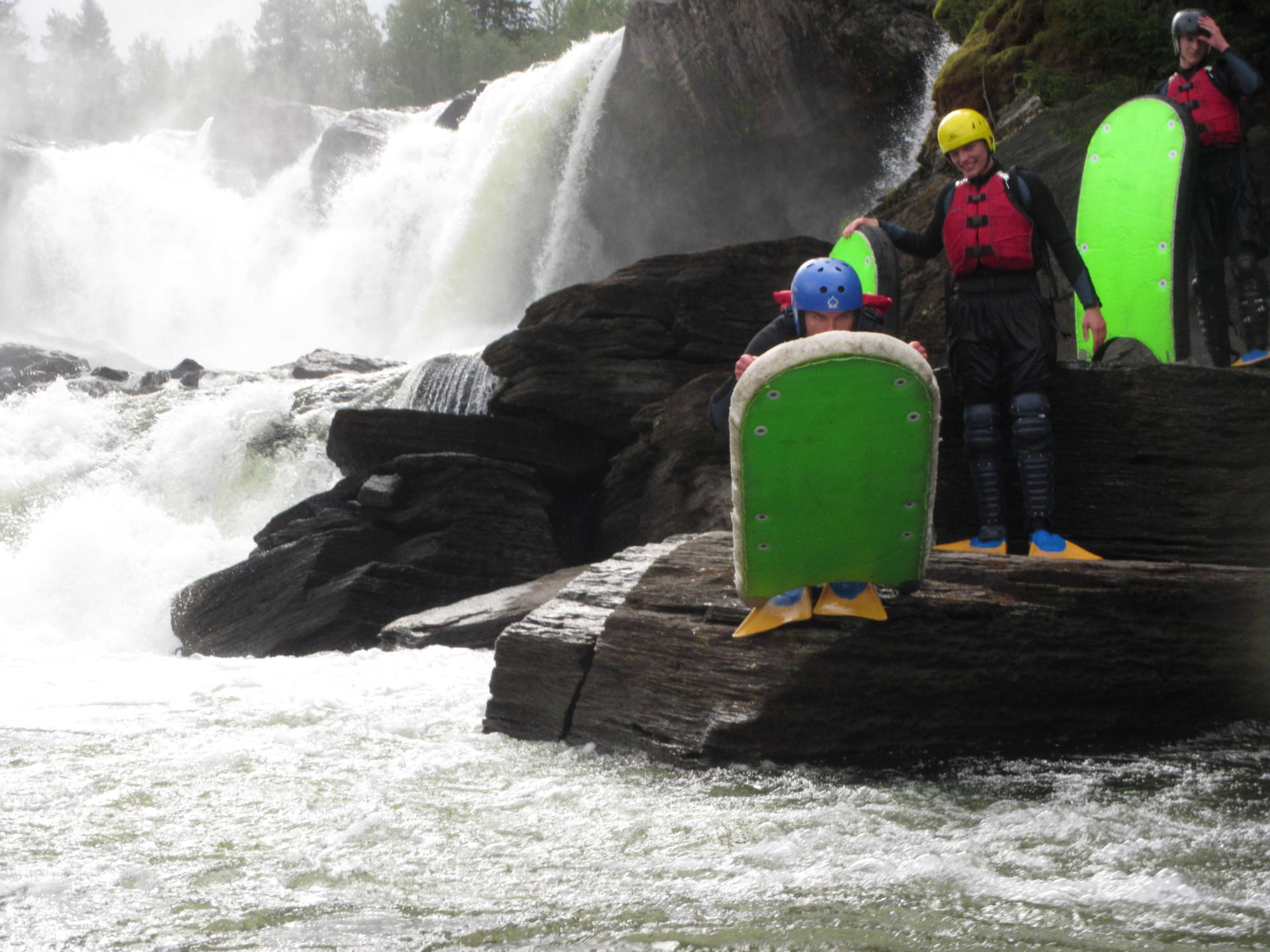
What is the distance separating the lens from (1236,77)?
5730 millimetres

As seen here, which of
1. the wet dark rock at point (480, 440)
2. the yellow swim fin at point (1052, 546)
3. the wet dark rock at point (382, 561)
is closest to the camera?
the yellow swim fin at point (1052, 546)

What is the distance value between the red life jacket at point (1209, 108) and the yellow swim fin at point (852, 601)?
3.64 m

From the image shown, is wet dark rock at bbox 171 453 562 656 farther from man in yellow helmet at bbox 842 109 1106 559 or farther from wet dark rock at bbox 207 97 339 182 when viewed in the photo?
wet dark rock at bbox 207 97 339 182

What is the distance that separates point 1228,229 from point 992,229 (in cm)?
201

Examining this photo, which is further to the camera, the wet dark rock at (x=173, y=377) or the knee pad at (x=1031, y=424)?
the wet dark rock at (x=173, y=377)

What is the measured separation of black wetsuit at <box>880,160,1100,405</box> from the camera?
468 cm

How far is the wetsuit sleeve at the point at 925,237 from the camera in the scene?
16.7 ft

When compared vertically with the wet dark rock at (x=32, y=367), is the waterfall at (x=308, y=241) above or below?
above

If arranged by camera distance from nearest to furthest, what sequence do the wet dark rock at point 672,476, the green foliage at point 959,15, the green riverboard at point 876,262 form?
the green riverboard at point 876,262
the wet dark rock at point 672,476
the green foliage at point 959,15

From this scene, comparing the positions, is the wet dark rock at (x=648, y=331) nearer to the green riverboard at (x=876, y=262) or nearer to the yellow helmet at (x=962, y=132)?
the green riverboard at (x=876, y=262)

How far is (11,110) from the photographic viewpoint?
63469mm

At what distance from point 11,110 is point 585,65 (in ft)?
183

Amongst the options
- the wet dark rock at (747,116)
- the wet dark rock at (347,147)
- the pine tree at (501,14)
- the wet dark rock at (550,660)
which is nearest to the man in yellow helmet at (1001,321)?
the wet dark rock at (550,660)

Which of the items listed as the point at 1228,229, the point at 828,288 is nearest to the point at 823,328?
the point at 828,288
